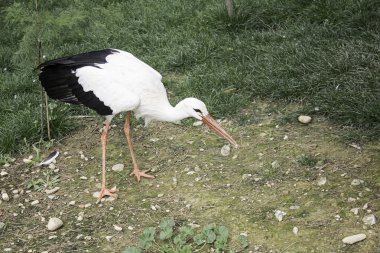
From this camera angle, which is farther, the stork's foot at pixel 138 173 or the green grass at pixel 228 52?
the green grass at pixel 228 52

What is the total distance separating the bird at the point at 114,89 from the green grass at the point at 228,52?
579 mm

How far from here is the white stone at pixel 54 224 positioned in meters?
4.30

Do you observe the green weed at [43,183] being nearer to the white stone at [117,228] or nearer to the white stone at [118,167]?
the white stone at [118,167]

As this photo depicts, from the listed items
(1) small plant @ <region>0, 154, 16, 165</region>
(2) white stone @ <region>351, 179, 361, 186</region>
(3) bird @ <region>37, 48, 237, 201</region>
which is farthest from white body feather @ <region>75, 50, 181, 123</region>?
(2) white stone @ <region>351, 179, 361, 186</region>

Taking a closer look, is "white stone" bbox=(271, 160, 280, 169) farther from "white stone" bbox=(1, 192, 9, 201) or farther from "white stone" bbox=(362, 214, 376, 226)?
"white stone" bbox=(1, 192, 9, 201)

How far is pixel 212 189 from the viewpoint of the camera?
4.56m

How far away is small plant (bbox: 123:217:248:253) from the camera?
12.6ft

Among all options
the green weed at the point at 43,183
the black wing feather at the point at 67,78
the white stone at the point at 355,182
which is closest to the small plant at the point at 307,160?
the white stone at the point at 355,182

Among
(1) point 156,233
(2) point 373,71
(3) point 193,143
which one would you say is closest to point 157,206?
(1) point 156,233

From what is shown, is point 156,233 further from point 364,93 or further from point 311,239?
point 364,93

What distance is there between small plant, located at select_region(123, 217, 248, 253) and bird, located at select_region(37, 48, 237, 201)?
33.1 inches

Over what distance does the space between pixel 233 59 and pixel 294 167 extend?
7.21 ft

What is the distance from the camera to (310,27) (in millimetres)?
6543

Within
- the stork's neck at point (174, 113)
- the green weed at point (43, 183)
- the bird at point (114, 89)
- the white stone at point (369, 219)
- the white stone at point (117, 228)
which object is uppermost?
A: the bird at point (114, 89)
